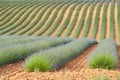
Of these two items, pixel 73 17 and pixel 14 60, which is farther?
pixel 73 17

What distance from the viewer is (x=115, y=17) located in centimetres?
5556

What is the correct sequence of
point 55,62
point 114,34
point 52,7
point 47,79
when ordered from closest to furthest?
point 47,79 → point 55,62 → point 114,34 → point 52,7

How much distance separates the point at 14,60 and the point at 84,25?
1504 inches

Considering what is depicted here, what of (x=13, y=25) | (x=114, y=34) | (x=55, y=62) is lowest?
(x=55, y=62)

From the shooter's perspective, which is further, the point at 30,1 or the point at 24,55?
the point at 30,1

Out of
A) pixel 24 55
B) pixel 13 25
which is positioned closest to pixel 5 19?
pixel 13 25

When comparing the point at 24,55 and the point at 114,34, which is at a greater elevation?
the point at 114,34

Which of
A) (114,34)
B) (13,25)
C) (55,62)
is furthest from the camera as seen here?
(13,25)

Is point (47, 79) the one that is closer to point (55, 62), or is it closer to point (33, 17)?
point (55, 62)

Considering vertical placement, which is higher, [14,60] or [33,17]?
[33,17]

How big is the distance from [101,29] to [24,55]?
3491 cm

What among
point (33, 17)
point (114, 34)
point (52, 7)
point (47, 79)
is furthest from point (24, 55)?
point (52, 7)

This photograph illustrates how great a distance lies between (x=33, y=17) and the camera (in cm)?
5506

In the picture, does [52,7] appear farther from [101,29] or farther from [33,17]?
[101,29]
